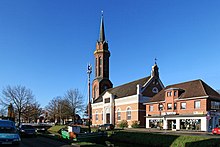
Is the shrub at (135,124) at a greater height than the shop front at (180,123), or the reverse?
the shop front at (180,123)

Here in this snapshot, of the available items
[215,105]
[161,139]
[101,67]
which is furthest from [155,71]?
[161,139]

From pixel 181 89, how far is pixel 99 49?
40699mm

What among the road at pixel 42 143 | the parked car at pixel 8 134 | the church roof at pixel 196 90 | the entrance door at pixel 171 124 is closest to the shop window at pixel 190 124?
the entrance door at pixel 171 124

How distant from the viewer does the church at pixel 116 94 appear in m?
63.9

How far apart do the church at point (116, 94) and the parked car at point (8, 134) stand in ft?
151

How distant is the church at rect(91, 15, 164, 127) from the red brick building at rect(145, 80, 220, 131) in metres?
6.00

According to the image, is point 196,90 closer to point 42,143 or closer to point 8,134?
point 42,143

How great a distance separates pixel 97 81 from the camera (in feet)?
284

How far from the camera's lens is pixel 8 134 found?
57.2ft

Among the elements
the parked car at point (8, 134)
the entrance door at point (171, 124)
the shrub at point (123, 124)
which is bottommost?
the shrub at point (123, 124)

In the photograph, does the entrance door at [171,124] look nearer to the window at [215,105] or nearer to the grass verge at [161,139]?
the window at [215,105]

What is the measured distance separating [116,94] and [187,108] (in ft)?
99.6

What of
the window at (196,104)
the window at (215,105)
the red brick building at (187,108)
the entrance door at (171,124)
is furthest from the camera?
the entrance door at (171,124)

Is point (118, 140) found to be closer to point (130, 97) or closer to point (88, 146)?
point (88, 146)
